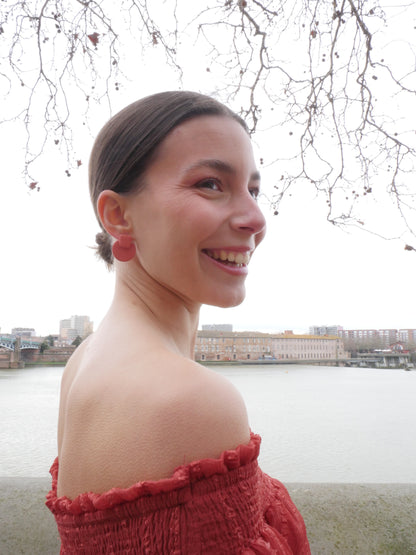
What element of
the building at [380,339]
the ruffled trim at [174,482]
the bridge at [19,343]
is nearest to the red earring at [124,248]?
the ruffled trim at [174,482]

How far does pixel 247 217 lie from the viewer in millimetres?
807

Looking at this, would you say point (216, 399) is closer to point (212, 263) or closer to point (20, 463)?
point (212, 263)

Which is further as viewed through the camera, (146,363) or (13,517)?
(13,517)

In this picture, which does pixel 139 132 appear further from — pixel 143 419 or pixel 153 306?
pixel 143 419

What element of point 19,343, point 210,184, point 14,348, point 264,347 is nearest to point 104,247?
point 210,184

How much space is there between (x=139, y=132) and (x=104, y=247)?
35cm

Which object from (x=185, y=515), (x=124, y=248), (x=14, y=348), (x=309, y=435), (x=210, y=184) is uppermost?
(x=210, y=184)

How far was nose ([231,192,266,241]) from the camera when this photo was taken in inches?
31.5

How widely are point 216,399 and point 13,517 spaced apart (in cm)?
140

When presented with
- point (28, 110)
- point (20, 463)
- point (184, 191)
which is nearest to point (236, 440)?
point (184, 191)

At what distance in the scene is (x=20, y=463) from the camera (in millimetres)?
5305

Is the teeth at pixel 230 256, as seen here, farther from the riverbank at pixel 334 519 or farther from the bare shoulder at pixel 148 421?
the riverbank at pixel 334 519

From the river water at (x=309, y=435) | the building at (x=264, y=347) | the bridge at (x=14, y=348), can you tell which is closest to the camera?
the river water at (x=309, y=435)

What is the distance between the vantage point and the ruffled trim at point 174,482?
0.60m
